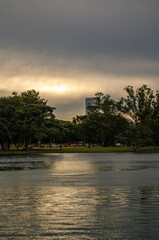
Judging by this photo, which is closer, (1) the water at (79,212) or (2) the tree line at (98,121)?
(1) the water at (79,212)

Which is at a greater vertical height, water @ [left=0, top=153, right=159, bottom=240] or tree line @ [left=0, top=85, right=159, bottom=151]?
tree line @ [left=0, top=85, right=159, bottom=151]

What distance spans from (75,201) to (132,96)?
11869 centimetres

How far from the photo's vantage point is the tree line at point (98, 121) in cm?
10738

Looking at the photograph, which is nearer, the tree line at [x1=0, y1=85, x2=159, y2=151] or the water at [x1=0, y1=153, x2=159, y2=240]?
the water at [x1=0, y1=153, x2=159, y2=240]

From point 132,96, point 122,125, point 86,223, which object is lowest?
point 86,223

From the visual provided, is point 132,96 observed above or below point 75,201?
above

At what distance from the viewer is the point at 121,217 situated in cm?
1542

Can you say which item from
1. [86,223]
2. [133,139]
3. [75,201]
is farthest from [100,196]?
[133,139]

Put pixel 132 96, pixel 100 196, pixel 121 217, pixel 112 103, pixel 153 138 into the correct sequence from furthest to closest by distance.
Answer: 1. pixel 112 103
2. pixel 132 96
3. pixel 153 138
4. pixel 100 196
5. pixel 121 217

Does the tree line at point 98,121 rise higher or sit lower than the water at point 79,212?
higher

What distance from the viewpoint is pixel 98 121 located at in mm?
137875

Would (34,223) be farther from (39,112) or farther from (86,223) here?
(39,112)

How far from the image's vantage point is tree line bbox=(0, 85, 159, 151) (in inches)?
4227

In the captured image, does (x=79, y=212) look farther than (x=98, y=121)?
No
